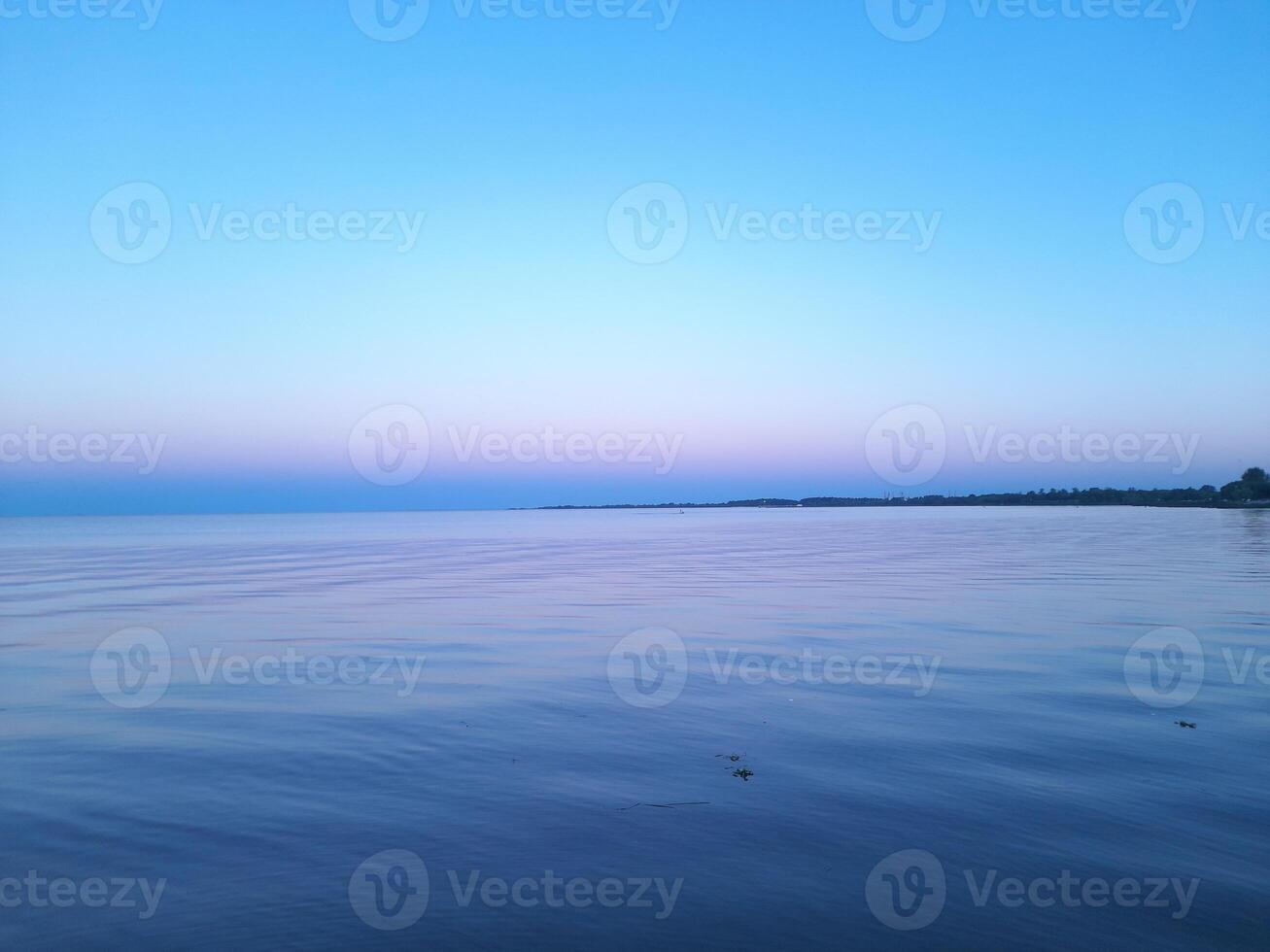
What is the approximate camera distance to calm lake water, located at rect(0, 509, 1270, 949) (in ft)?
19.5

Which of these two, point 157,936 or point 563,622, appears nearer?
point 157,936

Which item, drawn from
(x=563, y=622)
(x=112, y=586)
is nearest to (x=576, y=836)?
(x=563, y=622)

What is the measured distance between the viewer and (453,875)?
651 centimetres

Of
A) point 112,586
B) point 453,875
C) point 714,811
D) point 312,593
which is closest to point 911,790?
point 714,811

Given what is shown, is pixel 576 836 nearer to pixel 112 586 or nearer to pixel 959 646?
pixel 959 646

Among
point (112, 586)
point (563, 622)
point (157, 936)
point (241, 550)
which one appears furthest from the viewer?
point (241, 550)

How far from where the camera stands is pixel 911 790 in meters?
8.16

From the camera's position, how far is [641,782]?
8.59m

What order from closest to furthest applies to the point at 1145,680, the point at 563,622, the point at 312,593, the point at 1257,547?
1. the point at 1145,680
2. the point at 563,622
3. the point at 312,593
4. the point at 1257,547

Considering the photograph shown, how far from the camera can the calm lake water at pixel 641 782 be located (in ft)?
19.5

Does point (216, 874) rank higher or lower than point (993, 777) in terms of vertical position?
lower

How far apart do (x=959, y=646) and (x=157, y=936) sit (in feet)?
44.6

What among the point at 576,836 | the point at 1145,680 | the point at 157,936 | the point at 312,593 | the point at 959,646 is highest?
the point at 312,593

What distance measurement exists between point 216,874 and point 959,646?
12990mm
